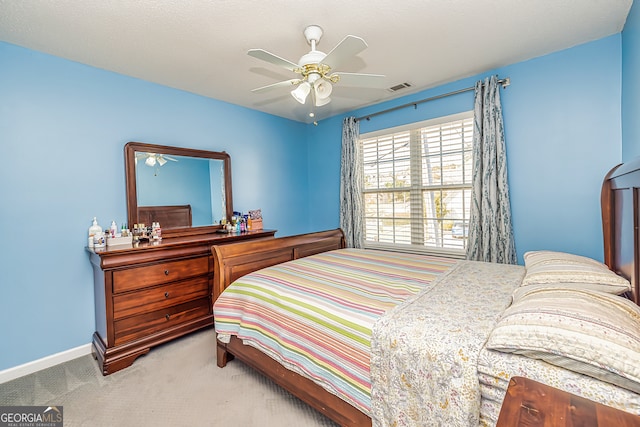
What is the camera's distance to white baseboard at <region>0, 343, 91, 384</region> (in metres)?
2.20

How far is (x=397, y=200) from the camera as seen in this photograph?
3854mm

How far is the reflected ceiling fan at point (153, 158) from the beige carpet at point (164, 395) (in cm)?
190

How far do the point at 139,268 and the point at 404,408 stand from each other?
232 cm

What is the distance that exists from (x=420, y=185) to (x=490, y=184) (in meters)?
0.84

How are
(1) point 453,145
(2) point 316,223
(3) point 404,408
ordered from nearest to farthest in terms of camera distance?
1. (3) point 404,408
2. (1) point 453,145
3. (2) point 316,223

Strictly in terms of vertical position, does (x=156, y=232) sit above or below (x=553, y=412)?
above

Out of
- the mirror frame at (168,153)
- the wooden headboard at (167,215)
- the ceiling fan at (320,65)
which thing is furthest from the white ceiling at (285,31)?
the wooden headboard at (167,215)

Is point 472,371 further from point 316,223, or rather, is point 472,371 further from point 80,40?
point 316,223

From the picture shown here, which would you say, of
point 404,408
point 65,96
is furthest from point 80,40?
point 404,408

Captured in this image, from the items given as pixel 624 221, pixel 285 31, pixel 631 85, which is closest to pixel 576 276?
pixel 624 221

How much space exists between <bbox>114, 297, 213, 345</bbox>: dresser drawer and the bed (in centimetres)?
74

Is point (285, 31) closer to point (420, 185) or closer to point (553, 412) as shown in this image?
point (420, 185)

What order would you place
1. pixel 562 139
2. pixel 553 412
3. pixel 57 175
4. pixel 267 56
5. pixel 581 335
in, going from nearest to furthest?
pixel 553 412, pixel 581 335, pixel 267 56, pixel 57 175, pixel 562 139

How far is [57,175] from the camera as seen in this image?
2449 millimetres
